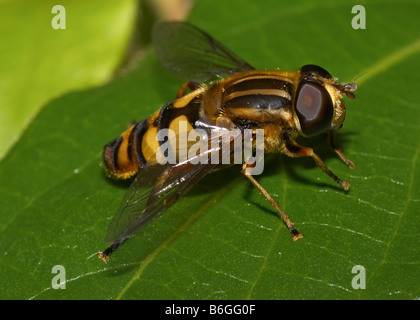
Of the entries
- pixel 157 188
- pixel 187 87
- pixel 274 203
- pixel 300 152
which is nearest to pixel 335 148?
pixel 300 152

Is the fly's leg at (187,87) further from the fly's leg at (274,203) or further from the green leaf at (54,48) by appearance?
the fly's leg at (274,203)

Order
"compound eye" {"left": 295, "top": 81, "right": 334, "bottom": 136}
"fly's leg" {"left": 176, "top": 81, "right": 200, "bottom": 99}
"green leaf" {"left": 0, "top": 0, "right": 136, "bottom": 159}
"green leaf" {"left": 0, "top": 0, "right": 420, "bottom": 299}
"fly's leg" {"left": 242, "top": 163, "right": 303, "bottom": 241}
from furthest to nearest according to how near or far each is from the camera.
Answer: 1. "green leaf" {"left": 0, "top": 0, "right": 136, "bottom": 159}
2. "fly's leg" {"left": 176, "top": 81, "right": 200, "bottom": 99}
3. "compound eye" {"left": 295, "top": 81, "right": 334, "bottom": 136}
4. "fly's leg" {"left": 242, "top": 163, "right": 303, "bottom": 241}
5. "green leaf" {"left": 0, "top": 0, "right": 420, "bottom": 299}

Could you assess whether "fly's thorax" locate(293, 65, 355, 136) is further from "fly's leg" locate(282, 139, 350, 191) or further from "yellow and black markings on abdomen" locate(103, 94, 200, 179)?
"yellow and black markings on abdomen" locate(103, 94, 200, 179)

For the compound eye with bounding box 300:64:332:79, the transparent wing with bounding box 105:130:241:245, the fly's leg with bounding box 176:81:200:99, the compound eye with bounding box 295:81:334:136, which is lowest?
the transparent wing with bounding box 105:130:241:245

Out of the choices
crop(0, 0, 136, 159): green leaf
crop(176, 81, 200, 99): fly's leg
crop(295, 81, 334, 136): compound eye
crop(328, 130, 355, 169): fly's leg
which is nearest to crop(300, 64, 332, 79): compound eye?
crop(295, 81, 334, 136): compound eye

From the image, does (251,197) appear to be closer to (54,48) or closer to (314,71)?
(314,71)
